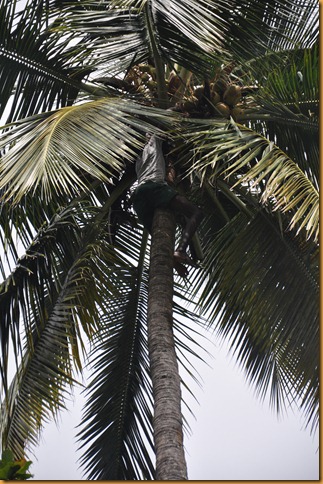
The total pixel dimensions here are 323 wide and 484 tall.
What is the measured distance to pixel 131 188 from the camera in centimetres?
878

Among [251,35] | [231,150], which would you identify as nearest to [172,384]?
[231,150]

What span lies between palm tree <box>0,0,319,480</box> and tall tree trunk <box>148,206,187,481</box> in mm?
18

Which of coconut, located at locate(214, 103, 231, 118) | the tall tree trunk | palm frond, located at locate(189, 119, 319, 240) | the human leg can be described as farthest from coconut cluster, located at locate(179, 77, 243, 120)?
the tall tree trunk

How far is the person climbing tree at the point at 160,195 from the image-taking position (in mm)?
8039

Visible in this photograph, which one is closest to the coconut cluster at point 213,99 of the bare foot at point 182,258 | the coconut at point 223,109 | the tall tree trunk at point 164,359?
the coconut at point 223,109

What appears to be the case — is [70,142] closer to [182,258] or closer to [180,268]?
[182,258]

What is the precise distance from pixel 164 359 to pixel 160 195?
1.39m

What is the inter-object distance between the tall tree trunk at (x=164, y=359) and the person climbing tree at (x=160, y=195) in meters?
0.10

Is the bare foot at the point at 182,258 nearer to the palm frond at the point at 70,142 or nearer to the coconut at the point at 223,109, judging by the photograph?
the palm frond at the point at 70,142

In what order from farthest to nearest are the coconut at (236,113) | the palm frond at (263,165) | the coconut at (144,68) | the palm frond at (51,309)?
the coconut at (144,68)
the coconut at (236,113)
the palm frond at (51,309)
the palm frond at (263,165)

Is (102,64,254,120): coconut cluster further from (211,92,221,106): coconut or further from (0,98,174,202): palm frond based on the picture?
(0,98,174,202): palm frond

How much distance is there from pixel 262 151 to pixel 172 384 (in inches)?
74.9

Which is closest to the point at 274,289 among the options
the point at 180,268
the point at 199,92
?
the point at 180,268

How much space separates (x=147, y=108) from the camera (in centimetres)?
795
